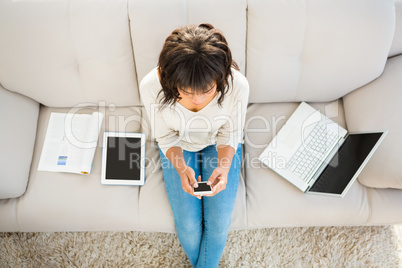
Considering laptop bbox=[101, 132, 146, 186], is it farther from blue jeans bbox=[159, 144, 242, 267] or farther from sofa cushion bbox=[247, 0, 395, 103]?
sofa cushion bbox=[247, 0, 395, 103]

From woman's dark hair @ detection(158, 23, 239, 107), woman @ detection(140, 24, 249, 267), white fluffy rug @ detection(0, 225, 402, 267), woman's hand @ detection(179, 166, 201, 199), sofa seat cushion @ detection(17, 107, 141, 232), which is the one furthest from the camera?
white fluffy rug @ detection(0, 225, 402, 267)

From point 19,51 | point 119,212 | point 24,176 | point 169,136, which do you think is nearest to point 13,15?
point 19,51

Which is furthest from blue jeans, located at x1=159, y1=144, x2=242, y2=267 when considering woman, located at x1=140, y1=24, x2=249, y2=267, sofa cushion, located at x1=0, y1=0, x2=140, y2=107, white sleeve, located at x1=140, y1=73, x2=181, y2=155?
sofa cushion, located at x1=0, y1=0, x2=140, y2=107

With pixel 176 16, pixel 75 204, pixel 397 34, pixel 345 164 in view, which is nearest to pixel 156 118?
pixel 176 16

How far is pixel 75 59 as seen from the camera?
1.34m

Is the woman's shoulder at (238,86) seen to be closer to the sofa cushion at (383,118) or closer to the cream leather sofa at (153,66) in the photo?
the cream leather sofa at (153,66)

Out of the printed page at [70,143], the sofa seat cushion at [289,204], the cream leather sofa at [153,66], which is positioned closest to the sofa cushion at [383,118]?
the cream leather sofa at [153,66]

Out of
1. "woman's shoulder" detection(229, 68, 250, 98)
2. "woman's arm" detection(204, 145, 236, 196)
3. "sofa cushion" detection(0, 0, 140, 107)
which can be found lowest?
"woman's arm" detection(204, 145, 236, 196)

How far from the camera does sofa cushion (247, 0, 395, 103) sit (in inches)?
49.5

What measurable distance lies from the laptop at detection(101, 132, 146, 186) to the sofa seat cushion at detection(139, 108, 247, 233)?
0.14 ft

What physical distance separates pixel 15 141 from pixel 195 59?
0.96 meters

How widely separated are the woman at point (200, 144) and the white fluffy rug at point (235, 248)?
0.94 feet

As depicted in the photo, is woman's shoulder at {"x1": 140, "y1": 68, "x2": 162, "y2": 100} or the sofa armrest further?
the sofa armrest

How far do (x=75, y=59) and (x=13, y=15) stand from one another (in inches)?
10.4
